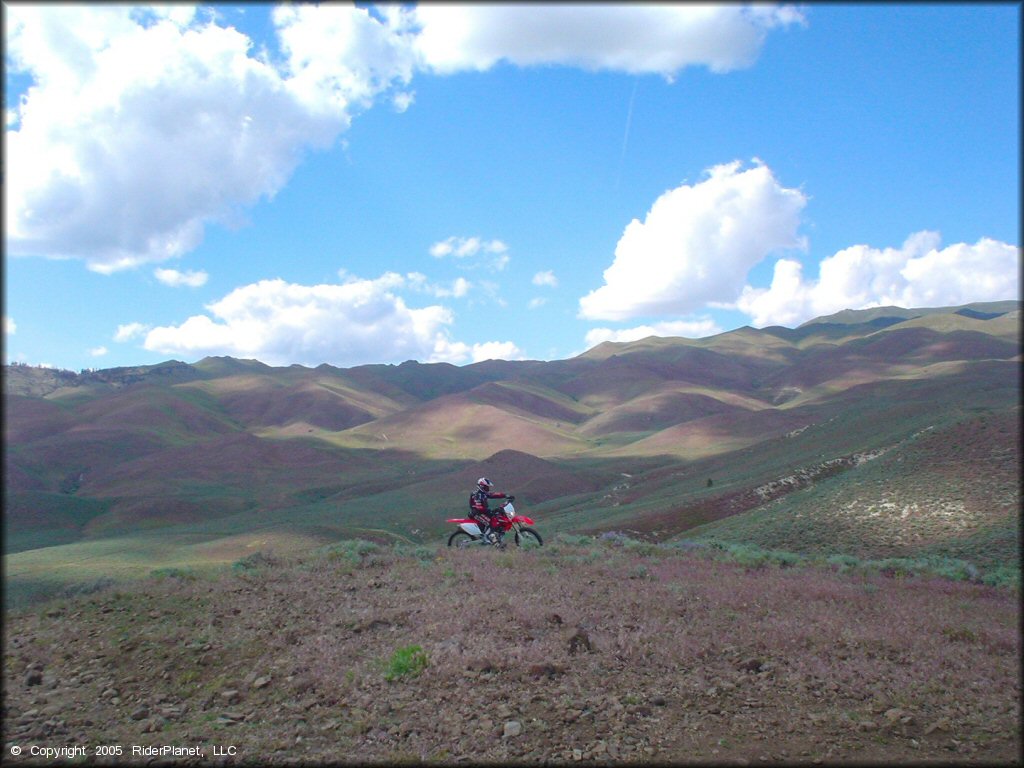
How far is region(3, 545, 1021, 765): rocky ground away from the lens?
19.7 ft

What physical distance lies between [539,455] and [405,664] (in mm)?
87229

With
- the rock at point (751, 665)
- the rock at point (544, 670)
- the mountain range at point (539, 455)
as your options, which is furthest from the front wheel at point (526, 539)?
the rock at point (751, 665)

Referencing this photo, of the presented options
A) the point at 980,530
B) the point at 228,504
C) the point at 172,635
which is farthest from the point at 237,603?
the point at 228,504

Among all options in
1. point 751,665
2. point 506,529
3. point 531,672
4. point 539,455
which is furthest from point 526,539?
point 539,455

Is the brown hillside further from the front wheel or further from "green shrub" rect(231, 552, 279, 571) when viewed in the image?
"green shrub" rect(231, 552, 279, 571)

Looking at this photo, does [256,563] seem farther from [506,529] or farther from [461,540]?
[506,529]

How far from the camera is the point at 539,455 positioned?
94.4 meters

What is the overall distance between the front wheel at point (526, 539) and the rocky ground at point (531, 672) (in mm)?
4212

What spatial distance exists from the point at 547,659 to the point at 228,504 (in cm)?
6133

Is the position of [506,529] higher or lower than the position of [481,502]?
lower

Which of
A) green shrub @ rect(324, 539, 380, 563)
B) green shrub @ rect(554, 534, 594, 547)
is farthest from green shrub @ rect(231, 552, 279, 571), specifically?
green shrub @ rect(554, 534, 594, 547)

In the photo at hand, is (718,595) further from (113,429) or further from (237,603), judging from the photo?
(113,429)

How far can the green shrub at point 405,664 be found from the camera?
742 cm

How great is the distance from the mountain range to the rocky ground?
2899 millimetres
